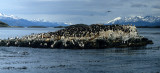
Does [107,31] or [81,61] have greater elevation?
[107,31]

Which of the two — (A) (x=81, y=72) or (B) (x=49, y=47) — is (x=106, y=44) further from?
(A) (x=81, y=72)

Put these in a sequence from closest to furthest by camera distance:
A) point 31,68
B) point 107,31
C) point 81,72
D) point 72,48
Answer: point 81,72, point 31,68, point 72,48, point 107,31

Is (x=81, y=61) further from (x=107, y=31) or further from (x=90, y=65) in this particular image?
(x=107, y=31)

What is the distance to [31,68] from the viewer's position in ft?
125

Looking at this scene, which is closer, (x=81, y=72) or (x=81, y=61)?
(x=81, y=72)

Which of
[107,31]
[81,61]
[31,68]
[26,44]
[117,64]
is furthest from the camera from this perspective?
[107,31]

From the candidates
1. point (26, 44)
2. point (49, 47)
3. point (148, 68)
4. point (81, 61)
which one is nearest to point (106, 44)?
point (49, 47)

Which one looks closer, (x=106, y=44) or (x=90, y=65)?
(x=90, y=65)

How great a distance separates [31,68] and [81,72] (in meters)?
6.84

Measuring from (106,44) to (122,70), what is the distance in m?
30.1

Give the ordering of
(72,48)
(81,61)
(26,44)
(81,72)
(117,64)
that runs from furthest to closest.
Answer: (26,44)
(72,48)
(81,61)
(117,64)
(81,72)

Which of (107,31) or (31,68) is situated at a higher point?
(107,31)

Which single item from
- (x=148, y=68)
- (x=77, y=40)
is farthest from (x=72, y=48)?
(x=148, y=68)

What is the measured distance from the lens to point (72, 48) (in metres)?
62.9
